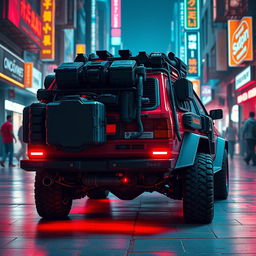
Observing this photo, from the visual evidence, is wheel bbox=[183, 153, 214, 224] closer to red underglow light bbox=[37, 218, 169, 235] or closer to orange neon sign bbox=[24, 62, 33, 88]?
red underglow light bbox=[37, 218, 169, 235]

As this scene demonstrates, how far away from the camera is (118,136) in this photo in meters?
6.32

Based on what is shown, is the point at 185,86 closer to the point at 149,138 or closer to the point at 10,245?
the point at 149,138

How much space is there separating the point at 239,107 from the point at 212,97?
11.2m

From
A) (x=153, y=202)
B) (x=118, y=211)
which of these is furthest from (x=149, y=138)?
(x=153, y=202)

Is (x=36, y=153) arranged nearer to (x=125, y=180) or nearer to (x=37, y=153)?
(x=37, y=153)

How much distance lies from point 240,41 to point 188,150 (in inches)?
866

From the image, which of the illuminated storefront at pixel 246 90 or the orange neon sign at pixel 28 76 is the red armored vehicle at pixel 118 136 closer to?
the illuminated storefront at pixel 246 90

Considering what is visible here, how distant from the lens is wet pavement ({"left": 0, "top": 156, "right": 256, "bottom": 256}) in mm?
5051

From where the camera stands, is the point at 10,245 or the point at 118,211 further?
the point at 118,211

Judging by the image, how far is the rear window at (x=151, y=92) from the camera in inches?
251

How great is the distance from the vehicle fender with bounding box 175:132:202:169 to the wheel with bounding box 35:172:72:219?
158cm

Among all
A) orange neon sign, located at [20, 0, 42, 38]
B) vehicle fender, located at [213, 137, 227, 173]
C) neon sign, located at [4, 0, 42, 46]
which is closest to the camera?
vehicle fender, located at [213, 137, 227, 173]

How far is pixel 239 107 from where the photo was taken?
32.9 m

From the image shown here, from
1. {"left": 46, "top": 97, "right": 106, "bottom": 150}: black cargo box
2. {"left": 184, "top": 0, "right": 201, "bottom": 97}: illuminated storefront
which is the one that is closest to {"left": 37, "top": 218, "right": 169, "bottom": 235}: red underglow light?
{"left": 46, "top": 97, "right": 106, "bottom": 150}: black cargo box
